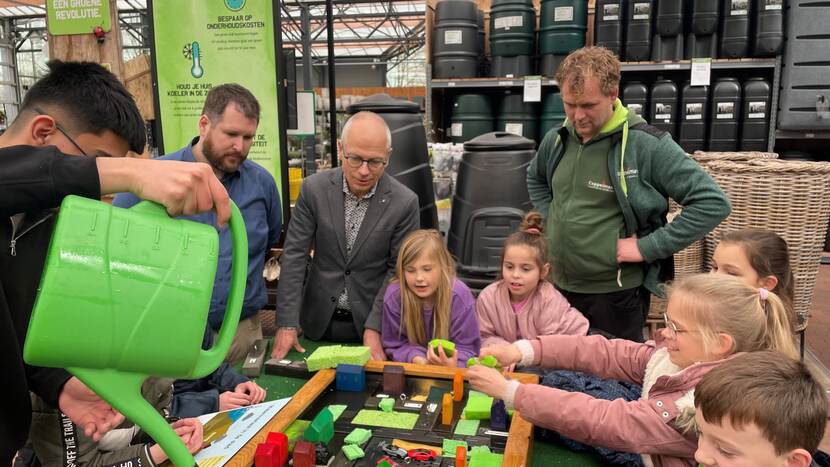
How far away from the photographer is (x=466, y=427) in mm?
1339

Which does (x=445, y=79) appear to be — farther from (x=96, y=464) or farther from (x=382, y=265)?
(x=96, y=464)

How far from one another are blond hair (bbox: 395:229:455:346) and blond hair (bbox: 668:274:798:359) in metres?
0.79

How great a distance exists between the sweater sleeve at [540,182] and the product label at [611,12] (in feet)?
6.73

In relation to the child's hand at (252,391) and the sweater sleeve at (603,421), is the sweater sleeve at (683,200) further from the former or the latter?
the child's hand at (252,391)

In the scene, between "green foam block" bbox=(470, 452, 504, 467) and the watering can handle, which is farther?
"green foam block" bbox=(470, 452, 504, 467)

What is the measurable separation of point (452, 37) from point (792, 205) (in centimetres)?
A: 249

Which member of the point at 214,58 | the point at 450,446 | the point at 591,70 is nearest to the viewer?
the point at 450,446

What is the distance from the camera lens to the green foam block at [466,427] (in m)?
1.31

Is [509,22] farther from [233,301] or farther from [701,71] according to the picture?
[233,301]

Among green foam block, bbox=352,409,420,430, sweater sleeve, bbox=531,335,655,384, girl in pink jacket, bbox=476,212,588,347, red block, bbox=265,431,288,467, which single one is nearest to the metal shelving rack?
girl in pink jacket, bbox=476,212,588,347

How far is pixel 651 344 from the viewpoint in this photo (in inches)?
64.1

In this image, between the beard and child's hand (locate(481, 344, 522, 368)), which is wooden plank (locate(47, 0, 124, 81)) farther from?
child's hand (locate(481, 344, 522, 368))

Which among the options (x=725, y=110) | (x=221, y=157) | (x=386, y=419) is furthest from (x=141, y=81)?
(x=725, y=110)

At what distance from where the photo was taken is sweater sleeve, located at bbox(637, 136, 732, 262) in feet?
6.50
